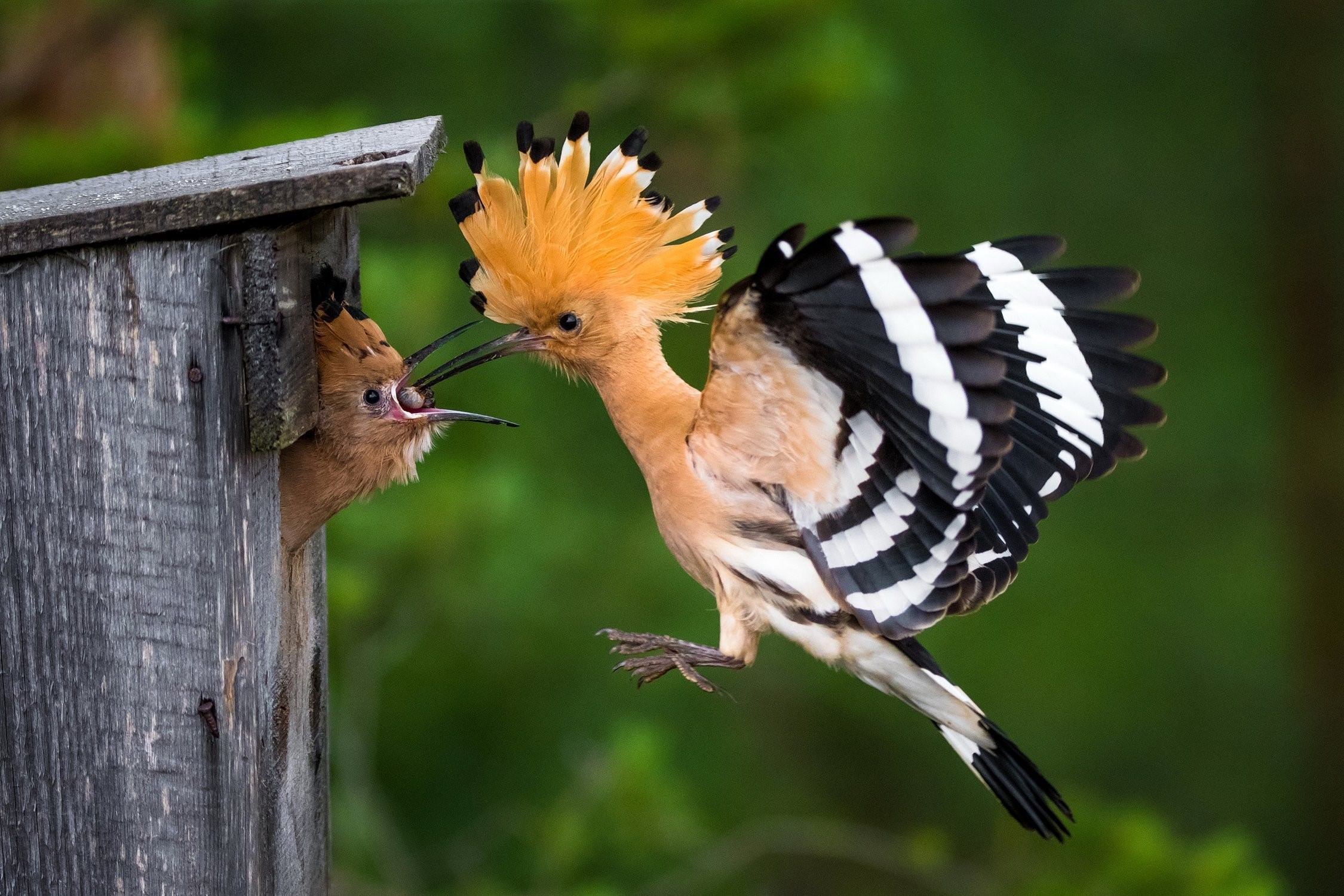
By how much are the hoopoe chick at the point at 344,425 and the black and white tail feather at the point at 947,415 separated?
47cm

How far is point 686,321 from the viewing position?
74.5 inches

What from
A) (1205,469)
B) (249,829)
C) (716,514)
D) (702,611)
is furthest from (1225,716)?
(249,829)

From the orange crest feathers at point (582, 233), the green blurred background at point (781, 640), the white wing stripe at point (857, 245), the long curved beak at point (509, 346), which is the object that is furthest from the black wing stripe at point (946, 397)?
the green blurred background at point (781, 640)

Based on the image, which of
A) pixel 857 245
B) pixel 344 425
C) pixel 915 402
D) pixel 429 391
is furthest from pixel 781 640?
pixel 857 245

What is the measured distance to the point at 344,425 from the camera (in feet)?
5.48

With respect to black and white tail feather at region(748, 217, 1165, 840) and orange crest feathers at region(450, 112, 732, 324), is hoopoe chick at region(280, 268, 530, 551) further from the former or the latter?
black and white tail feather at region(748, 217, 1165, 840)

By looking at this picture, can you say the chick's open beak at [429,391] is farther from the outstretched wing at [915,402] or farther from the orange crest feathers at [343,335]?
the outstretched wing at [915,402]

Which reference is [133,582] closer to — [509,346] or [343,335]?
[343,335]

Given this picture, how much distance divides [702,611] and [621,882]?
1.20 meters

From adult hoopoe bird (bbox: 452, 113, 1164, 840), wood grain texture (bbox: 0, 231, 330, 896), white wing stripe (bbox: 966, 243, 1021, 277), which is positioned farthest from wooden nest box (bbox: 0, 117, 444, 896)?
white wing stripe (bbox: 966, 243, 1021, 277)

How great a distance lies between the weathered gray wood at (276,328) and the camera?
4.56 ft

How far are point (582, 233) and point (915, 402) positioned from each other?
523mm

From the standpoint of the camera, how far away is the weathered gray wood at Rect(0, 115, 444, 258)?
136 cm

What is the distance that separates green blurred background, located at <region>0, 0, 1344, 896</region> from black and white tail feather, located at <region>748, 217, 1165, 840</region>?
1414 mm
